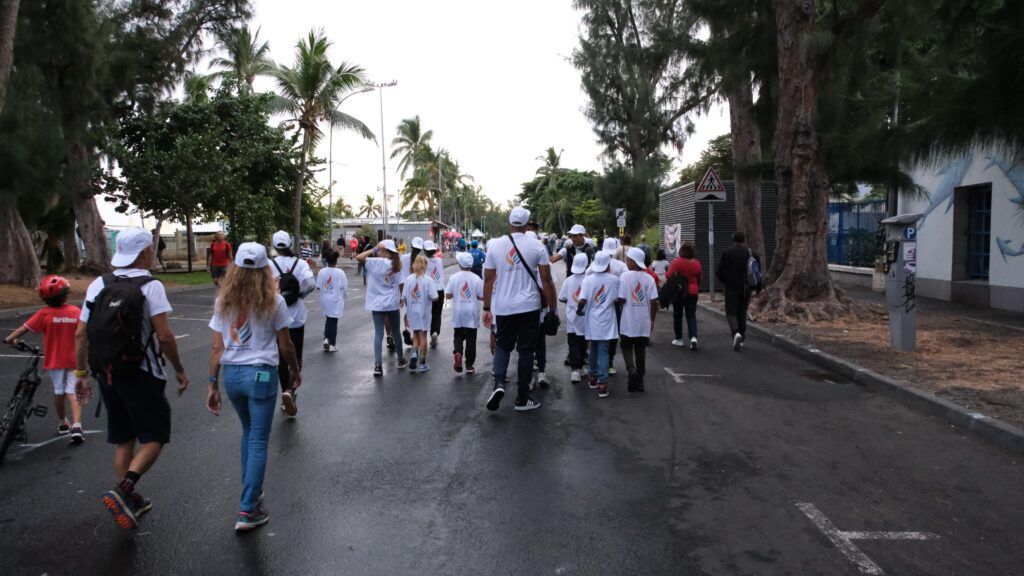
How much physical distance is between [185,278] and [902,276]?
80.9 feet

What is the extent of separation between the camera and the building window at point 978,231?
16.8 m

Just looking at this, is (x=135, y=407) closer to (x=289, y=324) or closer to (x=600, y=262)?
(x=289, y=324)

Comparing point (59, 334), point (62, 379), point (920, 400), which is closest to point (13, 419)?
point (62, 379)

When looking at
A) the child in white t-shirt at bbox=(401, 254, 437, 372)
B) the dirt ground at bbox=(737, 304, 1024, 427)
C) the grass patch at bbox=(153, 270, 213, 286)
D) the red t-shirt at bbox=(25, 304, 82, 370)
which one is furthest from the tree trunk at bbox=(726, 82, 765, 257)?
the grass patch at bbox=(153, 270, 213, 286)

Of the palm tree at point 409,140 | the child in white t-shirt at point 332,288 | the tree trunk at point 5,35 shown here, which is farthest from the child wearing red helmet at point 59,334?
the palm tree at point 409,140

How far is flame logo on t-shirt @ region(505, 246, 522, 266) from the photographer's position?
7.20 m

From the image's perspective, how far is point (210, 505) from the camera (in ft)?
15.8

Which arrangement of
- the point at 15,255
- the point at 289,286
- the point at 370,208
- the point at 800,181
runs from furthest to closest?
the point at 370,208 < the point at 15,255 < the point at 800,181 < the point at 289,286

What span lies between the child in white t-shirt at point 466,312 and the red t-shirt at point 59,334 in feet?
13.7

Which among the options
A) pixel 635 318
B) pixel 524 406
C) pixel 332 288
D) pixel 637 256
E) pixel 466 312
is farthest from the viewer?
pixel 332 288

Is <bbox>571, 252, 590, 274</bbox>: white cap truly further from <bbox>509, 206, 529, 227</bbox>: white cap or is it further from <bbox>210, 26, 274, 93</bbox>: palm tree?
<bbox>210, 26, 274, 93</bbox>: palm tree

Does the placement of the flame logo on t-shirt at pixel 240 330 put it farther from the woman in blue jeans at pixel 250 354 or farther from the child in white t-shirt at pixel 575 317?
the child in white t-shirt at pixel 575 317

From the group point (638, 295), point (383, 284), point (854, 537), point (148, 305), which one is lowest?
point (854, 537)

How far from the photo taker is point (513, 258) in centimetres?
723
